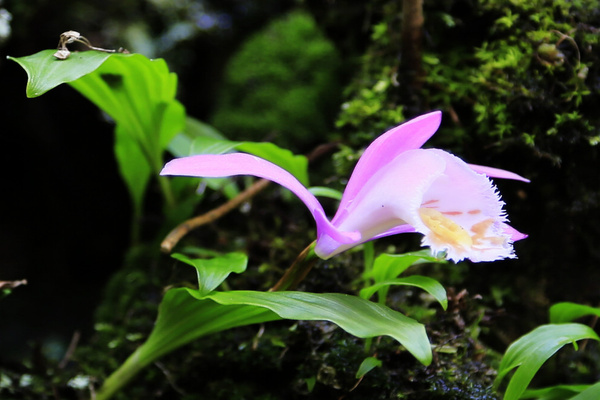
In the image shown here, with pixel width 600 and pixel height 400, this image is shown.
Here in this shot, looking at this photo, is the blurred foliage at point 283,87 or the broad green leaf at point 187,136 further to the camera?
the blurred foliage at point 283,87

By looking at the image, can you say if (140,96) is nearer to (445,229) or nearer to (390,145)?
(390,145)

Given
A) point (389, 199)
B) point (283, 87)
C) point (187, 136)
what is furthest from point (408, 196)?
point (283, 87)

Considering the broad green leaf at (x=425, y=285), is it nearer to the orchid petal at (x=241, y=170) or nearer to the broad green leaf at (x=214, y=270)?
the orchid petal at (x=241, y=170)

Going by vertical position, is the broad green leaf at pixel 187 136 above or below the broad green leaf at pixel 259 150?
below

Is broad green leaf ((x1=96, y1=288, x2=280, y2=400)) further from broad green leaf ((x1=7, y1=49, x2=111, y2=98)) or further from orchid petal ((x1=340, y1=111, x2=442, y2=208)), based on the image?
broad green leaf ((x1=7, y1=49, x2=111, y2=98))

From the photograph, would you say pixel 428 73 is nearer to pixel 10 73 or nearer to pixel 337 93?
pixel 337 93

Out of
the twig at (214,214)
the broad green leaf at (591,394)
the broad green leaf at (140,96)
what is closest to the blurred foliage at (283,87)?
the twig at (214,214)
